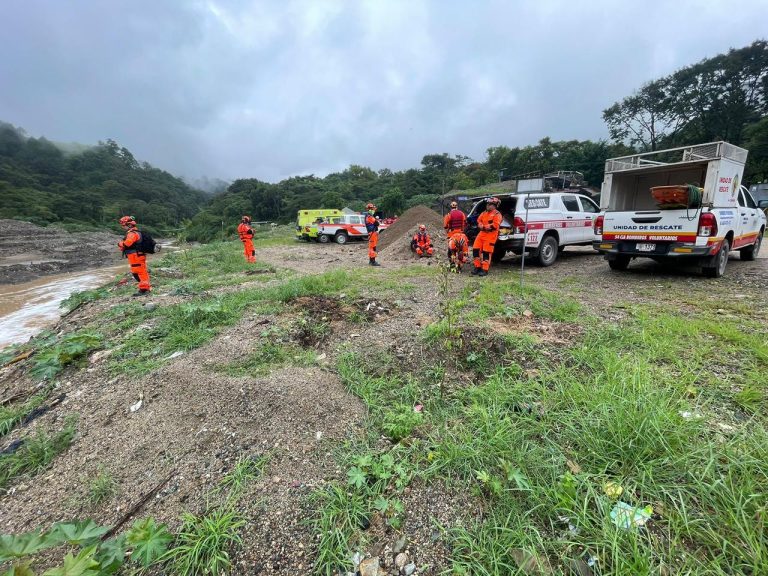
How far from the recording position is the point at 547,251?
7949 mm

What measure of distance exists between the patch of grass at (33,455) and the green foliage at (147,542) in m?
1.44

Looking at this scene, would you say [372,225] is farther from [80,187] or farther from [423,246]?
[80,187]

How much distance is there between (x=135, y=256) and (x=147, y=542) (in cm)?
660

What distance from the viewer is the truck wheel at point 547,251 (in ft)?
25.5

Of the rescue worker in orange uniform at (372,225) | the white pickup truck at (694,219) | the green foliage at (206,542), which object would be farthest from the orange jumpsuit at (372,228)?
the green foliage at (206,542)

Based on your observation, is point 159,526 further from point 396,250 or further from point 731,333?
point 396,250

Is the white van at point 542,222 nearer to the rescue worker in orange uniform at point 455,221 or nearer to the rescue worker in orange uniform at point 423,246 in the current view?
the rescue worker in orange uniform at point 455,221

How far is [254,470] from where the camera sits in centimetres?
210

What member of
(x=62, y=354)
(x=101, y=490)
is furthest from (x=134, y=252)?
(x=101, y=490)

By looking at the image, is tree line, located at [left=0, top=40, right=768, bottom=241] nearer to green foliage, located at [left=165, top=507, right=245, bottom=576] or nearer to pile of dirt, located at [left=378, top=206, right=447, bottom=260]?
pile of dirt, located at [left=378, top=206, right=447, bottom=260]

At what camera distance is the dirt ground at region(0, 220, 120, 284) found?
15219 millimetres

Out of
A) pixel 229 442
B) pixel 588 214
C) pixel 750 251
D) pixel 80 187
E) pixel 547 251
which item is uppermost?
pixel 80 187

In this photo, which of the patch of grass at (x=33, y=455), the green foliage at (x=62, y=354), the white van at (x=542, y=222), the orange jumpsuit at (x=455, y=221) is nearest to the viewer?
the patch of grass at (x=33, y=455)

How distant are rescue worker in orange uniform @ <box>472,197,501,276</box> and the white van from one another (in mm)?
580
